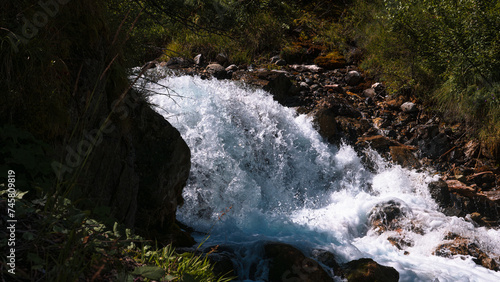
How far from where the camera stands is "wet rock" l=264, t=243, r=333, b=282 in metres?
3.83

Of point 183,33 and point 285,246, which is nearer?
point 285,246

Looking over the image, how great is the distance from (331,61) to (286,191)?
5.50 meters

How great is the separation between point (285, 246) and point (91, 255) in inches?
108

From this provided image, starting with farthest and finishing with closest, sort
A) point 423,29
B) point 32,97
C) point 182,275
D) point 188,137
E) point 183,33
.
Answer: point 183,33 → point 423,29 → point 188,137 → point 32,97 → point 182,275

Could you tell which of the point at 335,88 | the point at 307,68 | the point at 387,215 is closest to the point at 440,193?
the point at 387,215

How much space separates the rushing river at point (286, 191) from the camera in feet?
17.0

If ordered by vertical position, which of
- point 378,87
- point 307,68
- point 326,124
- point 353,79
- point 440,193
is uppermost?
point 307,68

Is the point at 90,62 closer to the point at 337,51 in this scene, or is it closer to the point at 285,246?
the point at 285,246

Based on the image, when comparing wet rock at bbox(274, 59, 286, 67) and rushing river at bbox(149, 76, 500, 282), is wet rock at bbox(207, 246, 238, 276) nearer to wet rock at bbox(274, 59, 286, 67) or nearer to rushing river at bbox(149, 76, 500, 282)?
rushing river at bbox(149, 76, 500, 282)

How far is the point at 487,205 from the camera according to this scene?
22.0 ft

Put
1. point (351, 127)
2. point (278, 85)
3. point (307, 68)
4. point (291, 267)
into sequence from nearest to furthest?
1. point (291, 267)
2. point (351, 127)
3. point (278, 85)
4. point (307, 68)

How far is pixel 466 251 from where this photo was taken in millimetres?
5531

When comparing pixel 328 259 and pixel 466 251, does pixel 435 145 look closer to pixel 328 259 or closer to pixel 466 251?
pixel 466 251

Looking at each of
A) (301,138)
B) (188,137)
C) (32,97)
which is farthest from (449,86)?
(32,97)
